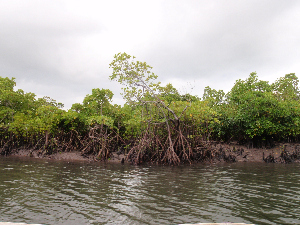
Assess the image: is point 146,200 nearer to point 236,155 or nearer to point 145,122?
point 145,122

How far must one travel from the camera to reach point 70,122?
69.6 feet

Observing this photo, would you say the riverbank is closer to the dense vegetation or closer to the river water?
the dense vegetation

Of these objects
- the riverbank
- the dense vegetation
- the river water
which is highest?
the dense vegetation

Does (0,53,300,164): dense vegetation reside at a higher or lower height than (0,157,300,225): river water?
higher

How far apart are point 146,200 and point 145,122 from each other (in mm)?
11190

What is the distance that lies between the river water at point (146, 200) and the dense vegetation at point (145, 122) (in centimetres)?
682

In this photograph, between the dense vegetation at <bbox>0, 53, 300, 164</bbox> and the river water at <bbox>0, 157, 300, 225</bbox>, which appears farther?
the dense vegetation at <bbox>0, 53, 300, 164</bbox>

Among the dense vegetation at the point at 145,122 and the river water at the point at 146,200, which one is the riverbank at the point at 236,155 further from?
the river water at the point at 146,200

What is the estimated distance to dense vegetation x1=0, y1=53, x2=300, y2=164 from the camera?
55.4ft

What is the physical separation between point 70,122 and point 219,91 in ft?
55.7

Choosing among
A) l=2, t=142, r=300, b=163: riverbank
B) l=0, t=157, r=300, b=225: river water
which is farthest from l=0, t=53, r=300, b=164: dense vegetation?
l=0, t=157, r=300, b=225: river water

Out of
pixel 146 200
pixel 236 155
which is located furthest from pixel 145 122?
pixel 146 200

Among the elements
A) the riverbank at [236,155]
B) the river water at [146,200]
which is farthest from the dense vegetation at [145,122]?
the river water at [146,200]

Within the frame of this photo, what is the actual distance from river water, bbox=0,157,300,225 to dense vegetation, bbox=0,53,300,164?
22.4ft
